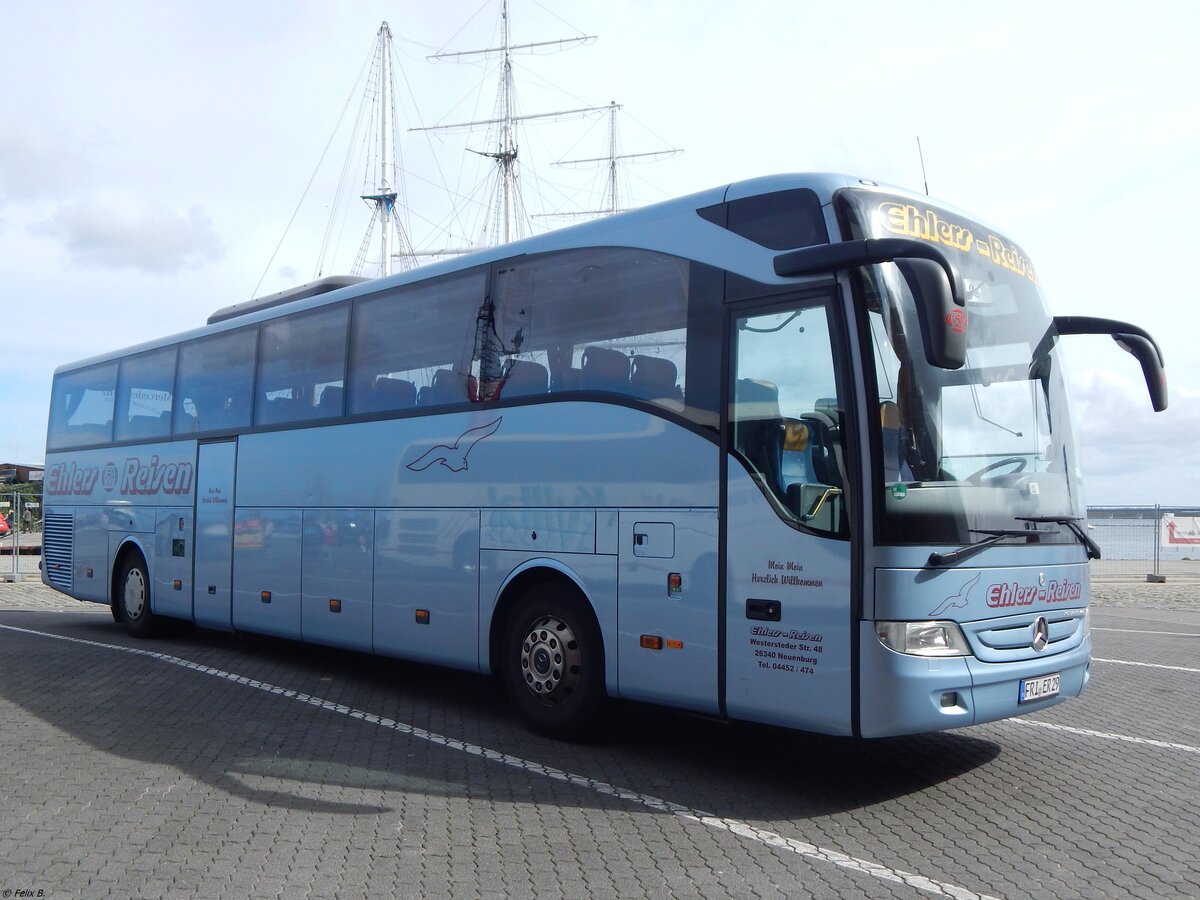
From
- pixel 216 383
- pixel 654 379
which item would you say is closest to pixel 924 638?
pixel 654 379

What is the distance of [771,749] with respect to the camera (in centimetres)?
768

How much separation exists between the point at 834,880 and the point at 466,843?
5.79 ft

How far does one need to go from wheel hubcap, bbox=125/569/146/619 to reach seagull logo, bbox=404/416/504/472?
6.23 m

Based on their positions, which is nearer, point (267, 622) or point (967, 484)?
point (967, 484)

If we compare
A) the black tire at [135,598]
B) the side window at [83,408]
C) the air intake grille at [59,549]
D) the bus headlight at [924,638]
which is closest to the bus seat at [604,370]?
the bus headlight at [924,638]

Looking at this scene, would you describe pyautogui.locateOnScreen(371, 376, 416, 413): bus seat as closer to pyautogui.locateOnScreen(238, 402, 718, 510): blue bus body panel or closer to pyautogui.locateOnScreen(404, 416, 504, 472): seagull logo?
pyautogui.locateOnScreen(238, 402, 718, 510): blue bus body panel

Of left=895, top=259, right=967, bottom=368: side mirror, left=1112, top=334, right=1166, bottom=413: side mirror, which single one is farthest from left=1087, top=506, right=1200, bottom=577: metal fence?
left=895, top=259, right=967, bottom=368: side mirror

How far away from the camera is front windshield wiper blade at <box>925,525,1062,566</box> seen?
590cm

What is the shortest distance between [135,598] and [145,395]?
8.31 ft

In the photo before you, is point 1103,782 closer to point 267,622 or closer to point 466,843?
point 466,843

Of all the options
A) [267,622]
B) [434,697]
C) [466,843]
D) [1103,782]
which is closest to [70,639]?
[267,622]

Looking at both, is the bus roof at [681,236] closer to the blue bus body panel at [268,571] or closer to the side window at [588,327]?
the side window at [588,327]

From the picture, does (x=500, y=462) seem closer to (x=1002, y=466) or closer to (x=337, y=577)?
(x=337, y=577)

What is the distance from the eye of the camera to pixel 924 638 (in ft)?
19.3
